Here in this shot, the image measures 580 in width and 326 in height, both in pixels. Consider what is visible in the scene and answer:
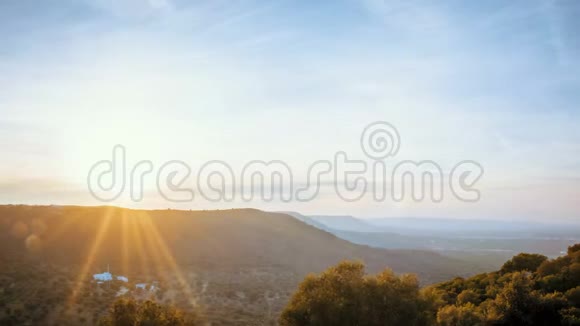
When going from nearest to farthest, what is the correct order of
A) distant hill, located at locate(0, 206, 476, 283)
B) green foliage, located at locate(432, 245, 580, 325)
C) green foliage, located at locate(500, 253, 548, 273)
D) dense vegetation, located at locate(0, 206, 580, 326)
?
1. dense vegetation, located at locate(0, 206, 580, 326)
2. green foliage, located at locate(432, 245, 580, 325)
3. green foliage, located at locate(500, 253, 548, 273)
4. distant hill, located at locate(0, 206, 476, 283)

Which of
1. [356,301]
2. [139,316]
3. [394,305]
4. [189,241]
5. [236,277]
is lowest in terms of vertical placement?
[236,277]

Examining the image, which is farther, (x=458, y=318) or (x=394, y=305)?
(x=458, y=318)

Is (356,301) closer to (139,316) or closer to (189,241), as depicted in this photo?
(139,316)

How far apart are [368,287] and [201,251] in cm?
6077

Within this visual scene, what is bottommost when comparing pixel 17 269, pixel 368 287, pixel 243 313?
pixel 243 313

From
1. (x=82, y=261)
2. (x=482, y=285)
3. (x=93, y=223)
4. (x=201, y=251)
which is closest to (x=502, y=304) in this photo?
(x=482, y=285)

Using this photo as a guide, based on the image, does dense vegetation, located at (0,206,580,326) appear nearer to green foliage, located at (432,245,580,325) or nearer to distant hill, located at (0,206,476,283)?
green foliage, located at (432,245,580,325)

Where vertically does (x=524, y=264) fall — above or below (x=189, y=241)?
above

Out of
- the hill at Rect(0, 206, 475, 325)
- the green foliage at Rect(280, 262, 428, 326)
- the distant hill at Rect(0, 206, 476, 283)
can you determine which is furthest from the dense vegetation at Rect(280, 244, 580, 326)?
the distant hill at Rect(0, 206, 476, 283)

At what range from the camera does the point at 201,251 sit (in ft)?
257

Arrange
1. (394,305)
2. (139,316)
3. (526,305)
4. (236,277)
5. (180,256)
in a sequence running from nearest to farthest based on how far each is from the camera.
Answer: (139,316) → (394,305) → (526,305) → (236,277) → (180,256)

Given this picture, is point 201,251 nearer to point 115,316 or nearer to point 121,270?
point 121,270

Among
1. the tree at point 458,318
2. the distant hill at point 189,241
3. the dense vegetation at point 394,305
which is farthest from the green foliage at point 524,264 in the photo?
the distant hill at point 189,241

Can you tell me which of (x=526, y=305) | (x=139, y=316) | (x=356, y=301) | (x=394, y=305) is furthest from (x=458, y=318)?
(x=139, y=316)
